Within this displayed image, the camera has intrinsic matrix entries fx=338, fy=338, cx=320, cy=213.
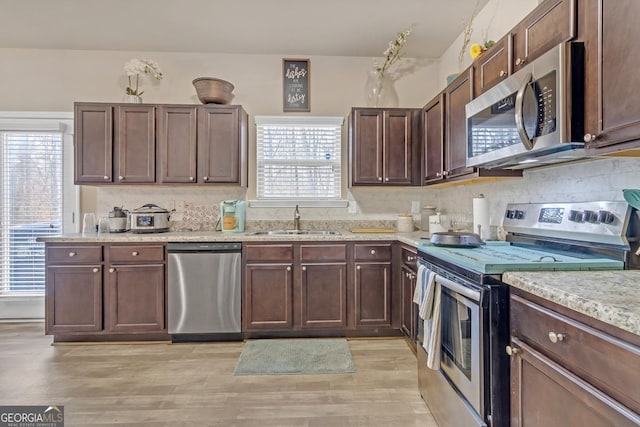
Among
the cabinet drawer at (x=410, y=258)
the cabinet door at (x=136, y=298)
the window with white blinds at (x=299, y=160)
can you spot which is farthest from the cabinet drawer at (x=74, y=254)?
the cabinet drawer at (x=410, y=258)

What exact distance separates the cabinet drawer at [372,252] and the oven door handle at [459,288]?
1.29 metres

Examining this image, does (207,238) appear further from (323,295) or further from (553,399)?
(553,399)

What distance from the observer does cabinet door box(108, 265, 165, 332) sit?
2955 mm

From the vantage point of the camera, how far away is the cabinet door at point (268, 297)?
3.00 m

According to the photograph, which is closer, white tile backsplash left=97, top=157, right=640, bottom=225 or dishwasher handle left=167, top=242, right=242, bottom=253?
white tile backsplash left=97, top=157, right=640, bottom=225

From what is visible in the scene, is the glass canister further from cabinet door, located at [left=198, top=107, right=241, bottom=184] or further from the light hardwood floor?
cabinet door, located at [left=198, top=107, right=241, bottom=184]

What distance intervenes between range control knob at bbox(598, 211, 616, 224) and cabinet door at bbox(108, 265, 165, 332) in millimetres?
3043

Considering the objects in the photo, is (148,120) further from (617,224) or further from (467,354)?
(617,224)

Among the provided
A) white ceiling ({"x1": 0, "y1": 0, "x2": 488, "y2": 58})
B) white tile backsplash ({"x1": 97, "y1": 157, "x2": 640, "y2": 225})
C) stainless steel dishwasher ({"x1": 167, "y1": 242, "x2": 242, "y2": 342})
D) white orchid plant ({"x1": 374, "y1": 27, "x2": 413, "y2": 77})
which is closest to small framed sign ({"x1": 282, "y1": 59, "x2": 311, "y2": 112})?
white ceiling ({"x1": 0, "y1": 0, "x2": 488, "y2": 58})

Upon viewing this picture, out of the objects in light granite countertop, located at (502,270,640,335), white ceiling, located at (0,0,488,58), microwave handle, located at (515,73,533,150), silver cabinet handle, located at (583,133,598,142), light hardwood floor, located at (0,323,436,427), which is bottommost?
light hardwood floor, located at (0,323,436,427)

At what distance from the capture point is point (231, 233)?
3264 millimetres

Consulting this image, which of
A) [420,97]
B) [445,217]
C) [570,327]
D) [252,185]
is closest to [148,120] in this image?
[252,185]

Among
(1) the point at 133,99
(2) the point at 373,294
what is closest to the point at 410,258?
(2) the point at 373,294

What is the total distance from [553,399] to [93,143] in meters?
3.82
